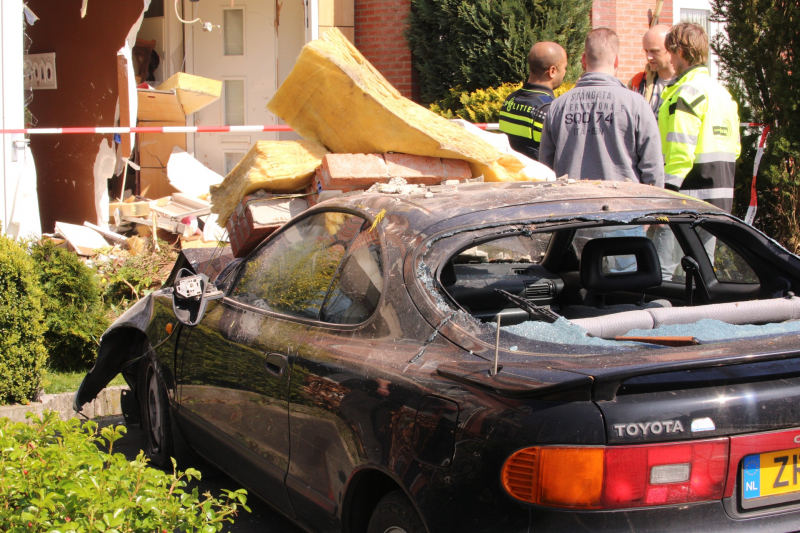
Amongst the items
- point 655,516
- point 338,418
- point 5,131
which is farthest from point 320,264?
point 5,131

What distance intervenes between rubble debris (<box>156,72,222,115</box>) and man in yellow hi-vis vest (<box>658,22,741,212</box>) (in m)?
6.58

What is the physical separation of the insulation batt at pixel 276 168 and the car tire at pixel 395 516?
2.08 metres

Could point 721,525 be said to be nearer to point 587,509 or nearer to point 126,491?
point 587,509

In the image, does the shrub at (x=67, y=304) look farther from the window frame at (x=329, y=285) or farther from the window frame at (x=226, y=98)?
the window frame at (x=226, y=98)

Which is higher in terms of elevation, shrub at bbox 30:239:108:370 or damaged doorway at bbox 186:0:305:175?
damaged doorway at bbox 186:0:305:175

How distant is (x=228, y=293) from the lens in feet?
12.5

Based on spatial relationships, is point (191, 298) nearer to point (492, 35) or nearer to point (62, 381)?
point (62, 381)

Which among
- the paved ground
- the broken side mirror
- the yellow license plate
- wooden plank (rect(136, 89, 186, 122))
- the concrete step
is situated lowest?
the paved ground

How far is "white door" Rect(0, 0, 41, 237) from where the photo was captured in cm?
725

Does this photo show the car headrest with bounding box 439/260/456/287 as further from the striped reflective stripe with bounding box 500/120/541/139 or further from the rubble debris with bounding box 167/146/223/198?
the rubble debris with bounding box 167/146/223/198

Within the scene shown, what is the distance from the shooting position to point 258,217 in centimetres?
394

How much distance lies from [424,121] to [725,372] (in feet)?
7.61

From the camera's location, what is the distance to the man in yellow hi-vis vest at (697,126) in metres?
5.38

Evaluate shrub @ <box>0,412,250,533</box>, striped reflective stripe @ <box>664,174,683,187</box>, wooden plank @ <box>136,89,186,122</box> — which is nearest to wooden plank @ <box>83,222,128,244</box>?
wooden plank @ <box>136,89,186,122</box>
